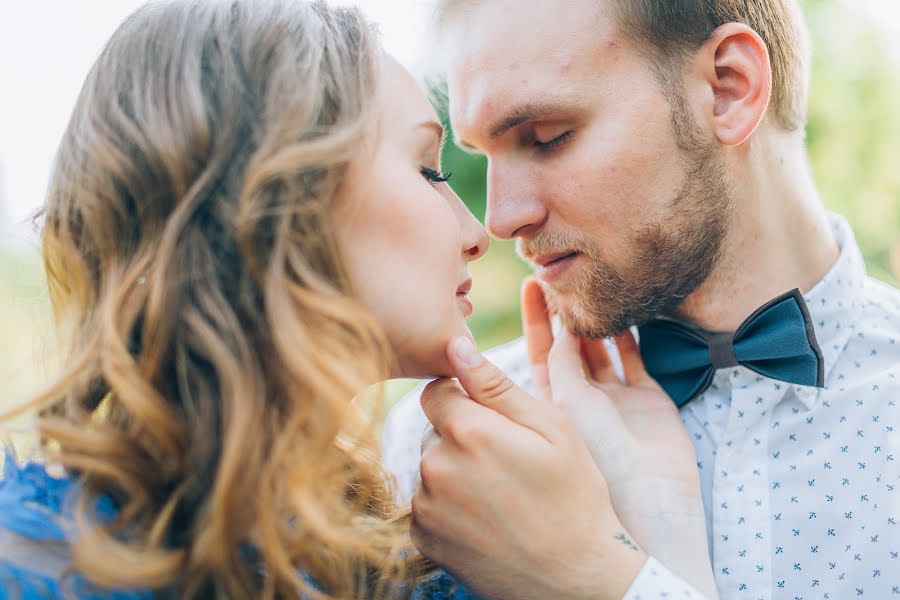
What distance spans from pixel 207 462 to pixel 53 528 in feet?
0.87

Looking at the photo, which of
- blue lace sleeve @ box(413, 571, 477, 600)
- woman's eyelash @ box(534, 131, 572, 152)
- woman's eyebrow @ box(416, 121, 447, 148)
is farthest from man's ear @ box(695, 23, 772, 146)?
blue lace sleeve @ box(413, 571, 477, 600)

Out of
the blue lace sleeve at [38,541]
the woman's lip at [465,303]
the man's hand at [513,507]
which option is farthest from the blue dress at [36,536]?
the woman's lip at [465,303]

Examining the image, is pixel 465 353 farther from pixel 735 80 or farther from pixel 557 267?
pixel 735 80

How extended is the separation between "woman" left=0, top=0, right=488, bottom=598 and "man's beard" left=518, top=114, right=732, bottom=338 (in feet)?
2.31

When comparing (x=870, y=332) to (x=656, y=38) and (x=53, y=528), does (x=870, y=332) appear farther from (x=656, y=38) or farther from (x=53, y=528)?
(x=53, y=528)

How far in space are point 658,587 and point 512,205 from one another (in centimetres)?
106

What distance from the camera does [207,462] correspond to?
1.25 metres

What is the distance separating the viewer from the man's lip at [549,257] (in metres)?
2.21

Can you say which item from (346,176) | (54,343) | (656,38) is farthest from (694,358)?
(54,343)

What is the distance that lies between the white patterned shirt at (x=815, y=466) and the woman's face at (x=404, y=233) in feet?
2.14

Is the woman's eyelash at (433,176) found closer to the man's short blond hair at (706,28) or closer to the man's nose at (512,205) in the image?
the man's nose at (512,205)

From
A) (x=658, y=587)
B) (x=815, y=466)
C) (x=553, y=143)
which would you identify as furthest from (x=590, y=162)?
(x=658, y=587)

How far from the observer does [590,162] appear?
6.88 feet

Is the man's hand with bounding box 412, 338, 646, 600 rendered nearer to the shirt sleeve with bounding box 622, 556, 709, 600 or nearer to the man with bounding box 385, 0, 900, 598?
the shirt sleeve with bounding box 622, 556, 709, 600
